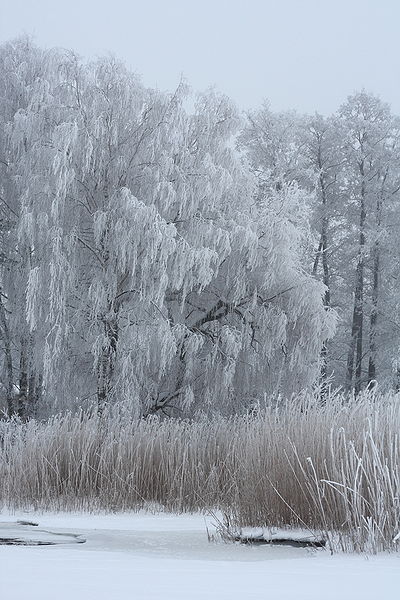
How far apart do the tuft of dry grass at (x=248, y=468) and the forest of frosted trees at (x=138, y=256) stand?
4.37ft

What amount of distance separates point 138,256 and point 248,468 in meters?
6.57

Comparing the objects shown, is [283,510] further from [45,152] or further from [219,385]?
[45,152]

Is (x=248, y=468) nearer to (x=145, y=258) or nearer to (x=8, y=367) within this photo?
(x=145, y=258)

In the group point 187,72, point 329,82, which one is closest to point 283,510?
point 187,72

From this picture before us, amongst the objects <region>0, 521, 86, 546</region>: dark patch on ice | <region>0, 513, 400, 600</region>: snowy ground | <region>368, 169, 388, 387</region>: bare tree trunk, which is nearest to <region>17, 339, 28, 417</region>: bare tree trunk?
<region>0, 521, 86, 546</region>: dark patch on ice

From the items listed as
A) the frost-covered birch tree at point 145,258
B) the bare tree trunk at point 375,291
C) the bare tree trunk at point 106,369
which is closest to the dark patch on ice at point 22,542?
the frost-covered birch tree at point 145,258

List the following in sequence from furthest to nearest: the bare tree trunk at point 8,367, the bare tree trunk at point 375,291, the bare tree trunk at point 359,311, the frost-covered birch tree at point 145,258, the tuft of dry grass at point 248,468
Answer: the bare tree trunk at point 359,311
the bare tree trunk at point 375,291
the bare tree trunk at point 8,367
the frost-covered birch tree at point 145,258
the tuft of dry grass at point 248,468

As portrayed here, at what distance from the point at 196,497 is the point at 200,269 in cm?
484

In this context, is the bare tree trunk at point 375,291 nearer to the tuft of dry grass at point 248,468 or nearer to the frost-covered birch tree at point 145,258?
the frost-covered birch tree at point 145,258

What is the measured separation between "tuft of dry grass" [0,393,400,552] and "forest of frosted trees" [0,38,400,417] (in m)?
1.33

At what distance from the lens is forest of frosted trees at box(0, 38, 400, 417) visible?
11883 mm

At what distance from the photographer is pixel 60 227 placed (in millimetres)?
11984

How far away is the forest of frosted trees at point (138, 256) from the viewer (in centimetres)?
1188

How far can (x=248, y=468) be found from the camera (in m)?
6.01
